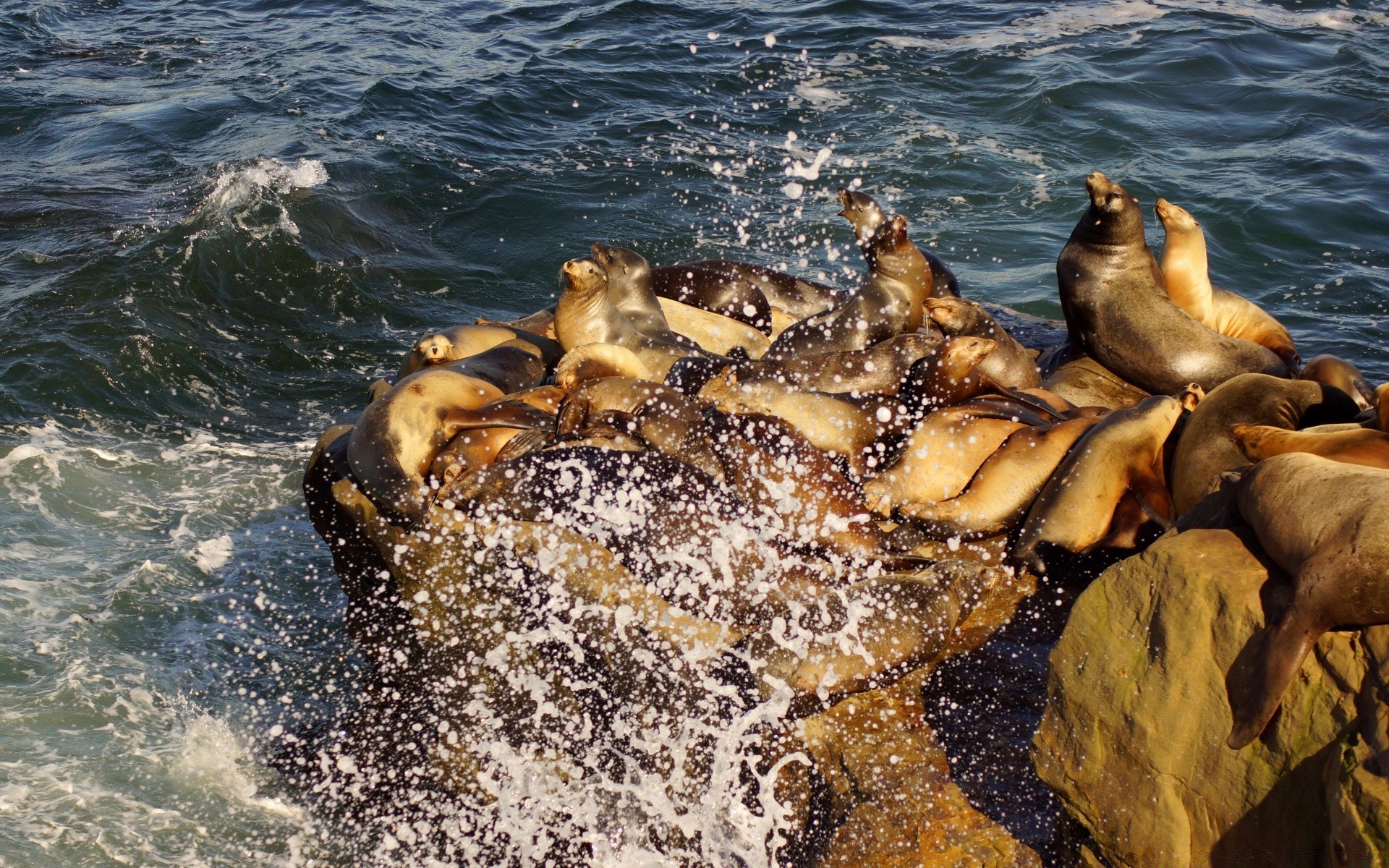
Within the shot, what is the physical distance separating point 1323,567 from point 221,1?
19.9 metres

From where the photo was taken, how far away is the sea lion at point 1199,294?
6434 mm

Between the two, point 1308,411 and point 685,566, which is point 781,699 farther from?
point 1308,411

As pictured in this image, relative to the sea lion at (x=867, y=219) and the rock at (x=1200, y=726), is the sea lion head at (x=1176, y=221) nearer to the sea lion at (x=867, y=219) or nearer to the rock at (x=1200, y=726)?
the sea lion at (x=867, y=219)

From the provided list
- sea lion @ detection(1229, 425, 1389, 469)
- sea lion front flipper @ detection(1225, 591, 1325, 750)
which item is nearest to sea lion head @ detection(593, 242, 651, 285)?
sea lion @ detection(1229, 425, 1389, 469)

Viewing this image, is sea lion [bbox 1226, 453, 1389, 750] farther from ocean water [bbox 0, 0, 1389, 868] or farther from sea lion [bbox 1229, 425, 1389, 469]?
ocean water [bbox 0, 0, 1389, 868]

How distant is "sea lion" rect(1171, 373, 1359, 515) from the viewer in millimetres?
4422

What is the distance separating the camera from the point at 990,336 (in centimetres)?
622

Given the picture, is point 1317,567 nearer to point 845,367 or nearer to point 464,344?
point 845,367

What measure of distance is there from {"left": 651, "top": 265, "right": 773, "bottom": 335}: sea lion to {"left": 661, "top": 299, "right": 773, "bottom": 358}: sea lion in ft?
0.29

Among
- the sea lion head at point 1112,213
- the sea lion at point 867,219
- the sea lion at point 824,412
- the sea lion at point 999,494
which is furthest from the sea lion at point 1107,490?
the sea lion at point 867,219

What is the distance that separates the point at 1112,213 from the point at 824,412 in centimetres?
202

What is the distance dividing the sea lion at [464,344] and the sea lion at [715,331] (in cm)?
90

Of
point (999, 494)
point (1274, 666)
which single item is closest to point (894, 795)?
point (1274, 666)

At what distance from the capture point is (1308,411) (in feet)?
15.1
